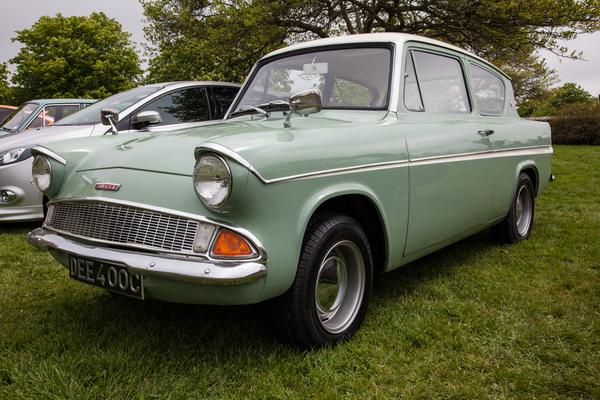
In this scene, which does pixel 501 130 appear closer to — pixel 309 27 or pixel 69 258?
pixel 69 258

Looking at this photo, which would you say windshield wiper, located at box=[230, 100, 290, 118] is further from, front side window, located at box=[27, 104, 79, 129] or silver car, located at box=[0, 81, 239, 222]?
front side window, located at box=[27, 104, 79, 129]

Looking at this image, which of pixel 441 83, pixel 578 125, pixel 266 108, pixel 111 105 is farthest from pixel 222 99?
pixel 578 125

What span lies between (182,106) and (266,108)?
2.32m

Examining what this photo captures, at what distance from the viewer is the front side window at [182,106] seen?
5168mm

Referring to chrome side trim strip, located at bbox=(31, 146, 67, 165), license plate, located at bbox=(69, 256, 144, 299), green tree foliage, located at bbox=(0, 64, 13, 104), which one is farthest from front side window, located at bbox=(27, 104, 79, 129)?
green tree foliage, located at bbox=(0, 64, 13, 104)

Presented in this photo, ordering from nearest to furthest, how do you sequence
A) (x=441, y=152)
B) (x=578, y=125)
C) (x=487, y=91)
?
(x=441, y=152)
(x=487, y=91)
(x=578, y=125)

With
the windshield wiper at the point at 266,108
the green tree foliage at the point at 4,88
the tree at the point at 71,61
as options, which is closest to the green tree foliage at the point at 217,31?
the windshield wiper at the point at 266,108

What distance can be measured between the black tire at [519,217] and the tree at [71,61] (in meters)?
29.9

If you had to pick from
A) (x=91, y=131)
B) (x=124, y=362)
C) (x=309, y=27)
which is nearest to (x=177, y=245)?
(x=124, y=362)

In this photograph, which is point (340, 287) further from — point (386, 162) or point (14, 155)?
point (14, 155)

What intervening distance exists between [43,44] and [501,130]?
116 ft

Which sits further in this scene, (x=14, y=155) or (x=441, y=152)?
(x=14, y=155)

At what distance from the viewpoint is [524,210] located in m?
4.72

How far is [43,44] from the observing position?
32562 millimetres
